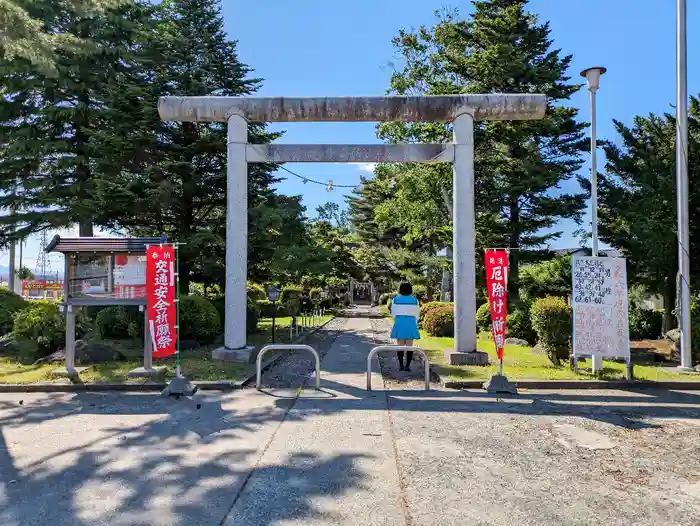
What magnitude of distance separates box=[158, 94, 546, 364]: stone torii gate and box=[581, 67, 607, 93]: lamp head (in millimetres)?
857

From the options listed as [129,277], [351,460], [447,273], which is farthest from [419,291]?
[351,460]

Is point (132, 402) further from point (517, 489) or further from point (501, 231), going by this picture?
point (501, 231)

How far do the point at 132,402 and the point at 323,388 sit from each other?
2.95m

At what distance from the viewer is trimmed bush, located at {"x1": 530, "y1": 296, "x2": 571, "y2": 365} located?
932 cm

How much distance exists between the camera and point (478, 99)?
9820 mm

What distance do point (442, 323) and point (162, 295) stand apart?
1137cm

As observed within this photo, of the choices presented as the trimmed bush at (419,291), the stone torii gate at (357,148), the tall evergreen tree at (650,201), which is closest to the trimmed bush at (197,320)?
the stone torii gate at (357,148)

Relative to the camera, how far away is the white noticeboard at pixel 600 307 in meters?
8.28

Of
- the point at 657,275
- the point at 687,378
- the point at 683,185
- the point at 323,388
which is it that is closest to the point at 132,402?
the point at 323,388

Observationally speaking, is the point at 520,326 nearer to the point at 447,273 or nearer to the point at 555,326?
the point at 555,326

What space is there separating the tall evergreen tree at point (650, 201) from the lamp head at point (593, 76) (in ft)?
18.7

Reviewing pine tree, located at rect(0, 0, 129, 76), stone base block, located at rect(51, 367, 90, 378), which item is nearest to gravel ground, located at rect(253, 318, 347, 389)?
stone base block, located at rect(51, 367, 90, 378)

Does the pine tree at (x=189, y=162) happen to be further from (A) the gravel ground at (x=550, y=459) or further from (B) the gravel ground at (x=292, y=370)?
(A) the gravel ground at (x=550, y=459)

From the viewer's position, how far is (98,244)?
332 inches
